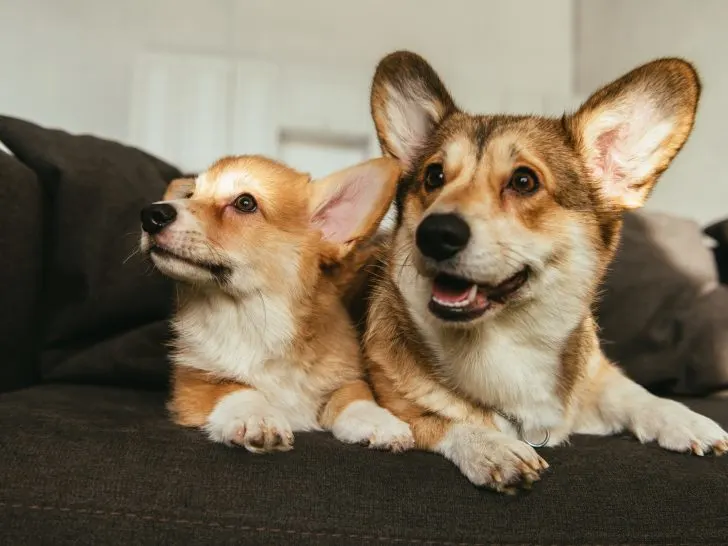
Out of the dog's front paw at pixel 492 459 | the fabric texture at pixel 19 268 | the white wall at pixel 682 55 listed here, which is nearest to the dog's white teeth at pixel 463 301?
the dog's front paw at pixel 492 459

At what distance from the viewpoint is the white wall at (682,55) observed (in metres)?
2.48

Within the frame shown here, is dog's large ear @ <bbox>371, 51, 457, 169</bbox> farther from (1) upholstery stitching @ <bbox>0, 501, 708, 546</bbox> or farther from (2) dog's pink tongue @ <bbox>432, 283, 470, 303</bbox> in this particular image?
(1) upholstery stitching @ <bbox>0, 501, 708, 546</bbox>

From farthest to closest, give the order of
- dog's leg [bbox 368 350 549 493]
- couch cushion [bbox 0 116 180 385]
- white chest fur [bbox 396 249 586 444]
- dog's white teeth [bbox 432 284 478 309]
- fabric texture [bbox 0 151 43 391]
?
couch cushion [bbox 0 116 180 385]
fabric texture [bbox 0 151 43 391]
white chest fur [bbox 396 249 586 444]
dog's white teeth [bbox 432 284 478 309]
dog's leg [bbox 368 350 549 493]

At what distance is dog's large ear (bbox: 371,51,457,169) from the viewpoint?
4.39ft

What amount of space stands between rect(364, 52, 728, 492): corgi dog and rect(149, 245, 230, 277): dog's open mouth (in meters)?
0.35

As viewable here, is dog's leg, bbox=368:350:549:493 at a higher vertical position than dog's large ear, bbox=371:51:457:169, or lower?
lower

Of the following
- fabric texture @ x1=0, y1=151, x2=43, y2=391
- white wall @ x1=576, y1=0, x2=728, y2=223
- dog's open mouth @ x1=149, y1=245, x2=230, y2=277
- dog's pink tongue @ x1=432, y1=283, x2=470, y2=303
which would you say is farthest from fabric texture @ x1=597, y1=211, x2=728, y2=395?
fabric texture @ x1=0, y1=151, x2=43, y2=391

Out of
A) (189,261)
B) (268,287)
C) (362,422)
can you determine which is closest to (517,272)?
(362,422)

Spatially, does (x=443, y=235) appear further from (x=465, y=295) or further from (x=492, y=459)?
(x=492, y=459)

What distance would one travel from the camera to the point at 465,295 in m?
1.05

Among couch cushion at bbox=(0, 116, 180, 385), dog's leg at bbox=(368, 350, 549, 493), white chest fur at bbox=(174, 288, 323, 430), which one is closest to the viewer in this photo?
dog's leg at bbox=(368, 350, 549, 493)

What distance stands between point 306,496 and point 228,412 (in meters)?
0.27

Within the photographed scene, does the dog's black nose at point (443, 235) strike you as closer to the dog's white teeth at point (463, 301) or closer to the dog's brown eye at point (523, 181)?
the dog's white teeth at point (463, 301)

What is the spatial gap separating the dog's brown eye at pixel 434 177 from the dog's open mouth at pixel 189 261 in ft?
1.44
